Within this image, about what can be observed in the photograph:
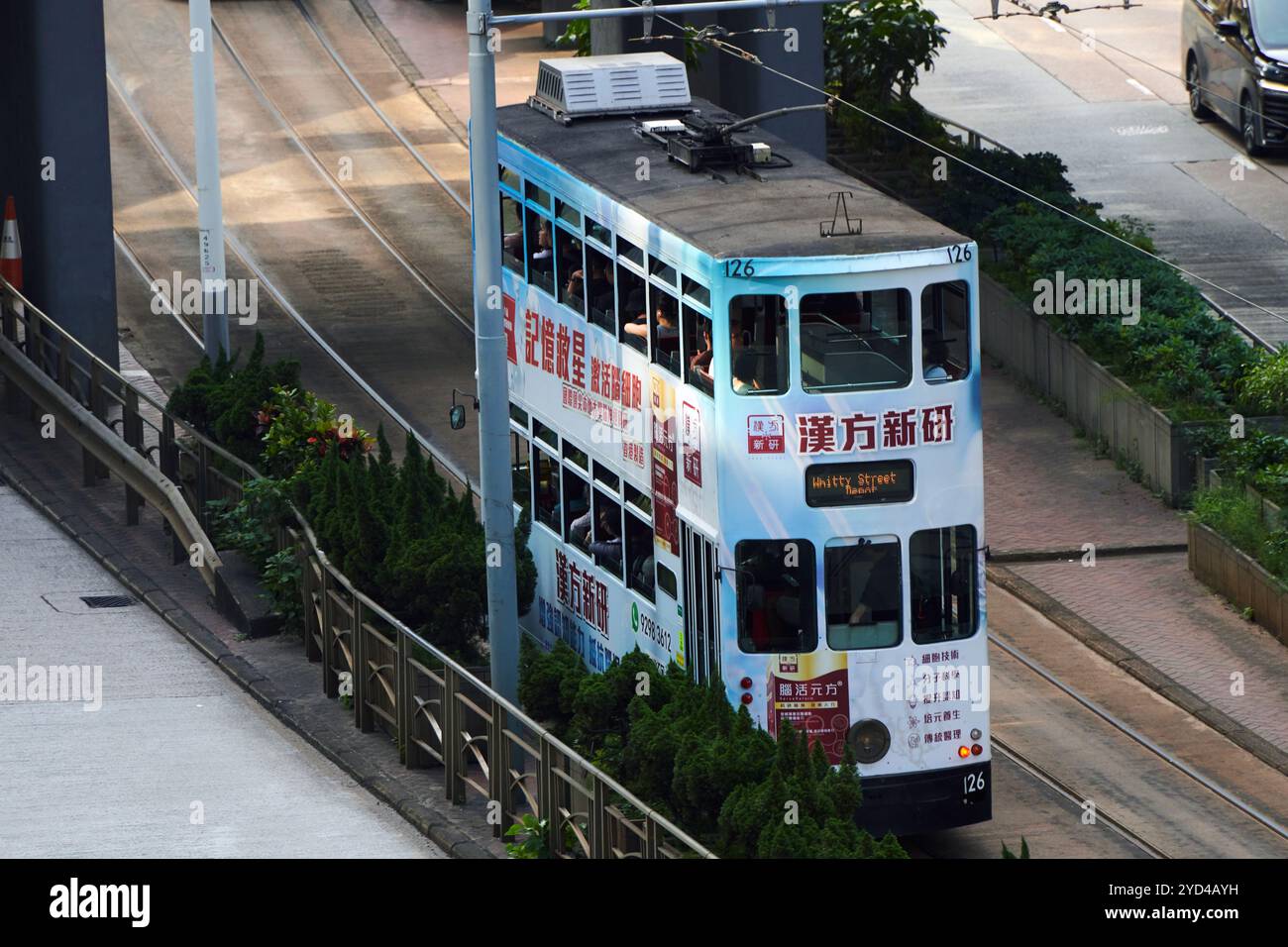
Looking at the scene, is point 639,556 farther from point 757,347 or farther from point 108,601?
point 108,601

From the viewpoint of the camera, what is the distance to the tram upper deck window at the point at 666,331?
19.0 m

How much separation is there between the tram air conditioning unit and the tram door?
502cm

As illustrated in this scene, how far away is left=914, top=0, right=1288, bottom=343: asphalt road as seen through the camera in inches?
1407

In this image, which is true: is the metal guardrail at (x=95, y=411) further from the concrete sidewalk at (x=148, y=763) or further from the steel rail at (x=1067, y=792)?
the steel rail at (x=1067, y=792)

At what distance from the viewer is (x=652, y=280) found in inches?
757

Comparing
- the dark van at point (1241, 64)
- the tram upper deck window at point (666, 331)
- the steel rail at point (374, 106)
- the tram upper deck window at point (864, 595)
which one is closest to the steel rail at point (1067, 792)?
the tram upper deck window at point (864, 595)

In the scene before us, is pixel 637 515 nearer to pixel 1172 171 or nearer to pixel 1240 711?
pixel 1240 711

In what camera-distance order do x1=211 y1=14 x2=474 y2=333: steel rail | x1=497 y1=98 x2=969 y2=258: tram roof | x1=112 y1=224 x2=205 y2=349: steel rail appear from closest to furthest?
1. x1=497 y1=98 x2=969 y2=258: tram roof
2. x1=112 y1=224 x2=205 y2=349: steel rail
3. x1=211 y1=14 x2=474 y2=333: steel rail

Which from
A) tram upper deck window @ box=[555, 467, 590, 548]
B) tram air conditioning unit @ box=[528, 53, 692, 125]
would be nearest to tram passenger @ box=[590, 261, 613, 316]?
tram upper deck window @ box=[555, 467, 590, 548]

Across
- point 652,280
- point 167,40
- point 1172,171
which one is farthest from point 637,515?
point 167,40

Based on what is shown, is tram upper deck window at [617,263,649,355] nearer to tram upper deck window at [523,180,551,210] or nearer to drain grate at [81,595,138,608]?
tram upper deck window at [523,180,551,210]

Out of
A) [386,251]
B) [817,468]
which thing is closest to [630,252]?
[817,468]

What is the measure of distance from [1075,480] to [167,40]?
2454cm

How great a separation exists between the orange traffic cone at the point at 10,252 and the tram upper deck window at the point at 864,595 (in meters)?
14.5
